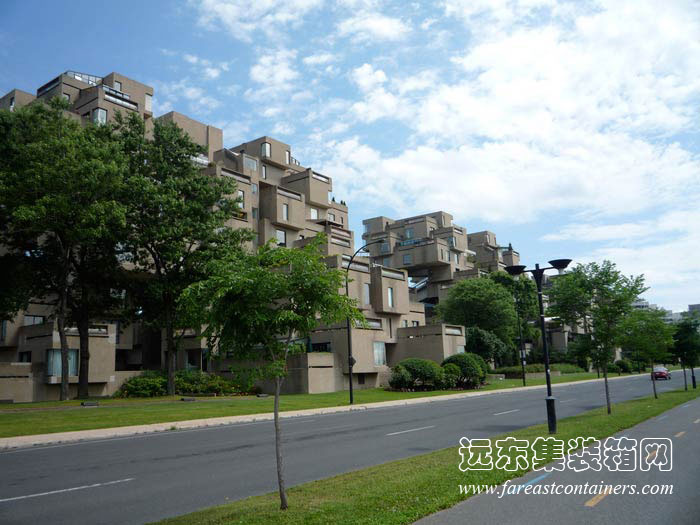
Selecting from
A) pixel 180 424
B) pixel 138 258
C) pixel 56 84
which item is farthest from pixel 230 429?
pixel 56 84

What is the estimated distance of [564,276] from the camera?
67.3 ft

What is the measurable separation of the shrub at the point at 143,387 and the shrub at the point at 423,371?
16.5 meters

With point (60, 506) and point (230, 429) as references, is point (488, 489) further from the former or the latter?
point (230, 429)

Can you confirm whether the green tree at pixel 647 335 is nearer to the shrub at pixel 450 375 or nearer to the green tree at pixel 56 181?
the shrub at pixel 450 375

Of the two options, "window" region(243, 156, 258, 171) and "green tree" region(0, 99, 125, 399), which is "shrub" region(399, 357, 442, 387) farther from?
"window" region(243, 156, 258, 171)

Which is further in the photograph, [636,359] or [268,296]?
[636,359]

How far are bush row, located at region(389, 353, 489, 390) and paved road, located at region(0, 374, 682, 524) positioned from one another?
1879cm

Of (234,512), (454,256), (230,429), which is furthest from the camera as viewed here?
(454,256)

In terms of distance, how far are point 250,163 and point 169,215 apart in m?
29.3

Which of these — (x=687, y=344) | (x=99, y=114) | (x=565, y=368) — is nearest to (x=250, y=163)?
(x=99, y=114)

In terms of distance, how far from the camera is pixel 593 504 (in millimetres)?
7535

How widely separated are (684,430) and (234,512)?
1248 cm

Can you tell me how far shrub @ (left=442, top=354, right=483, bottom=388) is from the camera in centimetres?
4259

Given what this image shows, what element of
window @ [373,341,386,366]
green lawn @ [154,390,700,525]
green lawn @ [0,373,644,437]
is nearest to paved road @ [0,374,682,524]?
green lawn @ [154,390,700,525]
